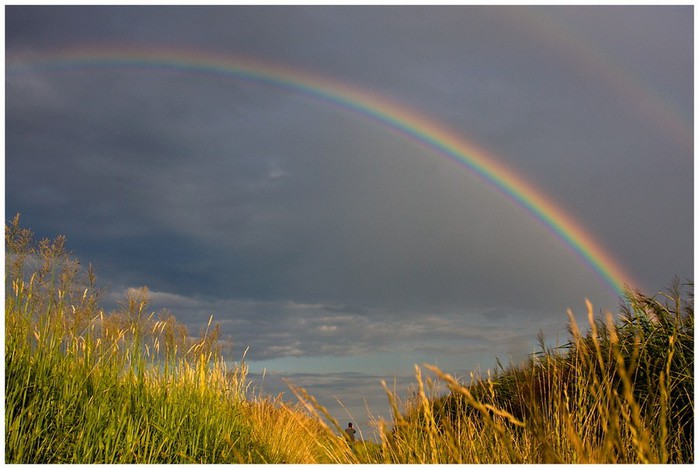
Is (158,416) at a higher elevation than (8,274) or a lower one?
lower

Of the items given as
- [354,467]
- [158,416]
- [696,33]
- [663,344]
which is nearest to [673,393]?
[663,344]

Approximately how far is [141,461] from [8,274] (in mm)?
2023

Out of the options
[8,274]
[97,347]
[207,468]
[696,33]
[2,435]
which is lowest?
[207,468]

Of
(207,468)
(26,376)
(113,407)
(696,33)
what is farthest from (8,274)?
(696,33)

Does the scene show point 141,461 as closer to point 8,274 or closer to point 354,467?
point 8,274

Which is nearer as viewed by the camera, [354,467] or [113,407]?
[354,467]

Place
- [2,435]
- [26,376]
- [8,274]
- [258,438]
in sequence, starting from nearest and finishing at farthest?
[2,435]
[26,376]
[8,274]
[258,438]

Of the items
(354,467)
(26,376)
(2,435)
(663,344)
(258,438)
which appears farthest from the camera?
(258,438)

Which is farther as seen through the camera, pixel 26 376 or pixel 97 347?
pixel 97 347

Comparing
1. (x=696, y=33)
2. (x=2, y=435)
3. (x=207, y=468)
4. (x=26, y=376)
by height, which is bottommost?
(x=207, y=468)

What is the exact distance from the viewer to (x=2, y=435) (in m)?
4.09

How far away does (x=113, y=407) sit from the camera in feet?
17.6

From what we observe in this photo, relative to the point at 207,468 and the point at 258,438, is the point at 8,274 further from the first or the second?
the point at 258,438

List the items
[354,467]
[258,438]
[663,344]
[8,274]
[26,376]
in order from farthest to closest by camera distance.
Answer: [258,438]
[663,344]
[8,274]
[26,376]
[354,467]
